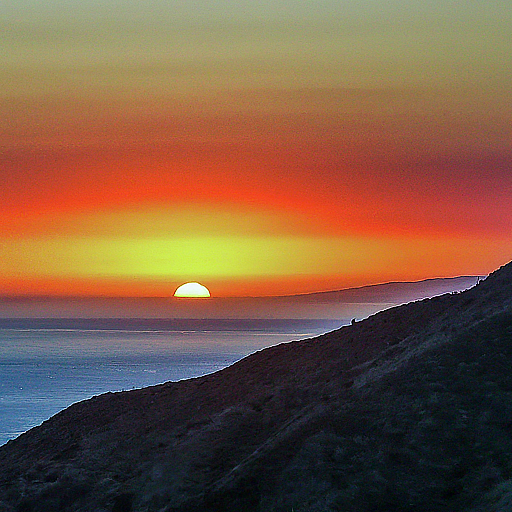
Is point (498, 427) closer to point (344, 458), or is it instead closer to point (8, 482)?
point (344, 458)

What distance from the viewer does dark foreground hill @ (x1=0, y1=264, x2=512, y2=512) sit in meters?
18.0

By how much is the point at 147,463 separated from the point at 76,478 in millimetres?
2322

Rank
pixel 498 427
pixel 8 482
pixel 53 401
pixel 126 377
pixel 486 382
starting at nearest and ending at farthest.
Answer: pixel 498 427
pixel 486 382
pixel 8 482
pixel 53 401
pixel 126 377

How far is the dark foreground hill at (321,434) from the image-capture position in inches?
711

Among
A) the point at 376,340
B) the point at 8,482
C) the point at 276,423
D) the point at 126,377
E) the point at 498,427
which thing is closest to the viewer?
the point at 498,427

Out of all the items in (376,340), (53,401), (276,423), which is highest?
(53,401)

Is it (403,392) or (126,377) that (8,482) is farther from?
(126,377)

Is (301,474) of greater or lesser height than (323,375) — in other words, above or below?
below

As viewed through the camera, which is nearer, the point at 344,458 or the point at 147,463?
the point at 344,458

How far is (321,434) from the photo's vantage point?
19.8m

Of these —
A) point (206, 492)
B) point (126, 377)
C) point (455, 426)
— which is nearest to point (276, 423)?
point (206, 492)

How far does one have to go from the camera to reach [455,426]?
62.2ft

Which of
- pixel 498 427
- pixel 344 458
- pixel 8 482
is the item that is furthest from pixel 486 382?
pixel 8 482

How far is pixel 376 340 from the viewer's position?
28328 millimetres
